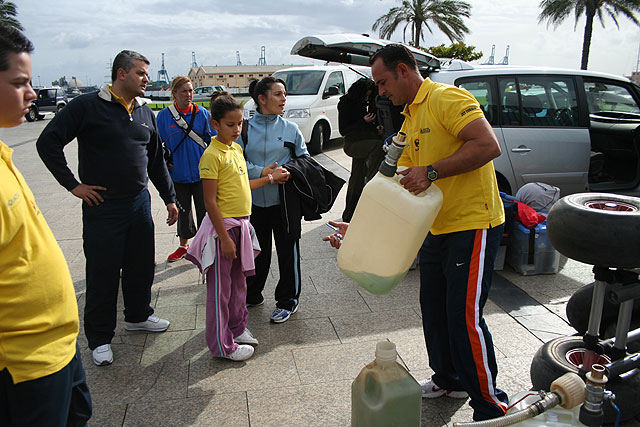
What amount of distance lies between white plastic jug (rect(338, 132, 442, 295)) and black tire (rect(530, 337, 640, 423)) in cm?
115

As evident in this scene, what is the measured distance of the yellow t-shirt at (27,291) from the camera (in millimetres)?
1485

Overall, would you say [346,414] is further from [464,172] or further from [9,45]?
[9,45]

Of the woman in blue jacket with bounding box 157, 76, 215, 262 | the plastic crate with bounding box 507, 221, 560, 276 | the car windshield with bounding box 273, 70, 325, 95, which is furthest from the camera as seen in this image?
the car windshield with bounding box 273, 70, 325, 95

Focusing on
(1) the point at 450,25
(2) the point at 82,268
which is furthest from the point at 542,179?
(1) the point at 450,25

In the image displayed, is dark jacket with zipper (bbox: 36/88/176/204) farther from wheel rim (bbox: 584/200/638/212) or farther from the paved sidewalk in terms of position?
wheel rim (bbox: 584/200/638/212)

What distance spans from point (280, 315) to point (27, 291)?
98.8 inches

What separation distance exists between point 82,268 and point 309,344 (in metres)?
2.85

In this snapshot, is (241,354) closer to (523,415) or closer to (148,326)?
(148,326)

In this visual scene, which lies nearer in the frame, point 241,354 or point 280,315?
point 241,354

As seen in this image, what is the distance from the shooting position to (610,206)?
91.0 inches

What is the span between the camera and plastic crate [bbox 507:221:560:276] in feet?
15.2

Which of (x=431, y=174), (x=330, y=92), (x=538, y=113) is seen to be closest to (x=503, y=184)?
(x=538, y=113)

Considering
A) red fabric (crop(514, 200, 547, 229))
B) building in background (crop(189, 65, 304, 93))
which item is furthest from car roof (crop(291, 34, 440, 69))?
building in background (crop(189, 65, 304, 93))

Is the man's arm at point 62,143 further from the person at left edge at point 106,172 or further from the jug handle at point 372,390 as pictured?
the jug handle at point 372,390
